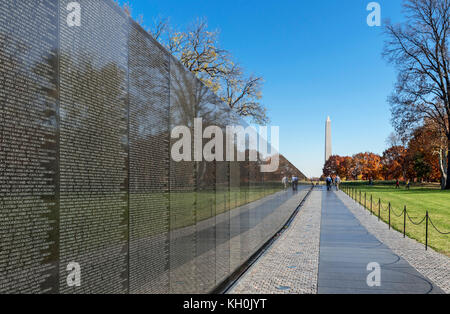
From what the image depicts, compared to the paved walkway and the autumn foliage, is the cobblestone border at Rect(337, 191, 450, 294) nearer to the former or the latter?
the paved walkway

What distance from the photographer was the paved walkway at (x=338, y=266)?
19.8 ft

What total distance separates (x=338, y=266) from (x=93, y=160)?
6.01 meters

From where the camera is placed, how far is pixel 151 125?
3.89 m

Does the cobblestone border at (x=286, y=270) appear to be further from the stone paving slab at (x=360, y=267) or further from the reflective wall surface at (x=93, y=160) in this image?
the reflective wall surface at (x=93, y=160)

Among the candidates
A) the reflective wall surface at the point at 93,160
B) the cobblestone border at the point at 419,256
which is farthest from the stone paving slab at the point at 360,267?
the reflective wall surface at the point at 93,160

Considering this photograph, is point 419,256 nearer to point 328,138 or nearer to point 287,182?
point 287,182

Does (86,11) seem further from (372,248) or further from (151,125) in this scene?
(372,248)

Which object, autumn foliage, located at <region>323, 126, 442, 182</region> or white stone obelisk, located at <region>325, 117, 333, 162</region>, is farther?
white stone obelisk, located at <region>325, 117, 333, 162</region>

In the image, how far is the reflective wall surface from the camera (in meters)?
2.16

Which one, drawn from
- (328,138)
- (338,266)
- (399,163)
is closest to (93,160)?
(338,266)

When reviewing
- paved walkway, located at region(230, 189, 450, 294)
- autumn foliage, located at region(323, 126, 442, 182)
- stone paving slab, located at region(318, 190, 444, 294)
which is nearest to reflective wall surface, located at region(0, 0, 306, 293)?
paved walkway, located at region(230, 189, 450, 294)

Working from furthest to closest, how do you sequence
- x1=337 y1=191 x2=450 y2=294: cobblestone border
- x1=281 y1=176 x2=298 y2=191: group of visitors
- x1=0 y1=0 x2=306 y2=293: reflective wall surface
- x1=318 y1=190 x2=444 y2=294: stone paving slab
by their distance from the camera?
x1=281 y1=176 x2=298 y2=191: group of visitors, x1=337 y1=191 x2=450 y2=294: cobblestone border, x1=318 y1=190 x2=444 y2=294: stone paving slab, x1=0 y1=0 x2=306 y2=293: reflective wall surface

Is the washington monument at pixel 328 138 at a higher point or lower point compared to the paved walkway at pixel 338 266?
higher
